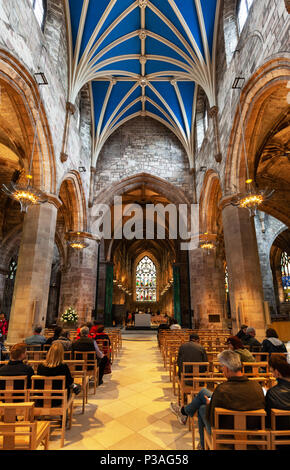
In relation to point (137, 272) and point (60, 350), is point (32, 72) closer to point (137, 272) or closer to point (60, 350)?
point (60, 350)

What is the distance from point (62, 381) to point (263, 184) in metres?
15.9

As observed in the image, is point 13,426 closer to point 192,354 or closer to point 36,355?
point 192,354

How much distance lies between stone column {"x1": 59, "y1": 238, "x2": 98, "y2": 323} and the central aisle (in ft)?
28.6

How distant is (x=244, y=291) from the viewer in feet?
27.4

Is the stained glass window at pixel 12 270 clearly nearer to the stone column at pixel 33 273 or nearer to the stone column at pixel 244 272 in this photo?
the stone column at pixel 33 273

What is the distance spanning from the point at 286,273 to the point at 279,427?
2542 centimetres

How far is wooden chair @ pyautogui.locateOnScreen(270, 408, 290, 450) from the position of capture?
1920 mm

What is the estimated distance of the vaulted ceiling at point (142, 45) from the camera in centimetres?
1130

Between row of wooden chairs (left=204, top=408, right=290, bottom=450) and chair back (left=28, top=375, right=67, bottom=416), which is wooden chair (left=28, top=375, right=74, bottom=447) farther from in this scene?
row of wooden chairs (left=204, top=408, right=290, bottom=450)

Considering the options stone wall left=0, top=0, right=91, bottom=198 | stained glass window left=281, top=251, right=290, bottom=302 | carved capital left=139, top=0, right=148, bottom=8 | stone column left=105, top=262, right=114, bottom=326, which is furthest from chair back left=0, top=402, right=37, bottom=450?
stained glass window left=281, top=251, right=290, bottom=302

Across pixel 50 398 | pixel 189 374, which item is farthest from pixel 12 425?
pixel 189 374

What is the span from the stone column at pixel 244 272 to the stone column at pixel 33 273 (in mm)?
6609

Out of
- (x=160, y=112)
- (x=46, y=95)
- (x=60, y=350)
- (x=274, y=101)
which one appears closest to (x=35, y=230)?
(x=46, y=95)

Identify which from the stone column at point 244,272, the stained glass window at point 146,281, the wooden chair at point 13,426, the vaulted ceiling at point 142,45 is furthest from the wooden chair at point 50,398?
the stained glass window at point 146,281
